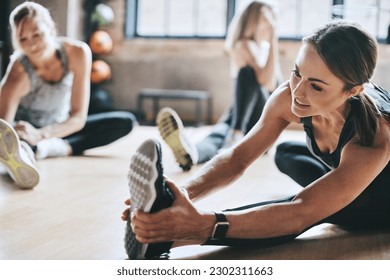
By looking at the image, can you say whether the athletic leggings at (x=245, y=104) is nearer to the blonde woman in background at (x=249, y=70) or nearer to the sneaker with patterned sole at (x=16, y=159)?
the blonde woman in background at (x=249, y=70)

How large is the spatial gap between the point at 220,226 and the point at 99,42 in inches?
136

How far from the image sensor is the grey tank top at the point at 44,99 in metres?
2.29

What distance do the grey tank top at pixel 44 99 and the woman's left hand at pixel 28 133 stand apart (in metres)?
0.09

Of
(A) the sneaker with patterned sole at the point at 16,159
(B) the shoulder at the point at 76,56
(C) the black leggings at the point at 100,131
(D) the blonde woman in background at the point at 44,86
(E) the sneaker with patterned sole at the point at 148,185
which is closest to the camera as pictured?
(E) the sneaker with patterned sole at the point at 148,185

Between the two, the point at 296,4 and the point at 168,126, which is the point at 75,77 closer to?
the point at 168,126

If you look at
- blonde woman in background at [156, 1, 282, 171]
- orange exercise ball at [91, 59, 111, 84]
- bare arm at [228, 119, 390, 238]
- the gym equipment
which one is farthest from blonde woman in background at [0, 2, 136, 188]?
the gym equipment

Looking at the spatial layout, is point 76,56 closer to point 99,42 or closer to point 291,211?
point 291,211

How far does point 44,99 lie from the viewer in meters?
2.32

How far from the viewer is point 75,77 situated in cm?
230

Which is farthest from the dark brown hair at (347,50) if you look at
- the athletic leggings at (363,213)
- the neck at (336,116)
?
the athletic leggings at (363,213)

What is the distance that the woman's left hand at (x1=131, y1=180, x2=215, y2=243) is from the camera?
98 cm

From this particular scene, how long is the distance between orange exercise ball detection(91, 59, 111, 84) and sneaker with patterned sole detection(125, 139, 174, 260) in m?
3.34
